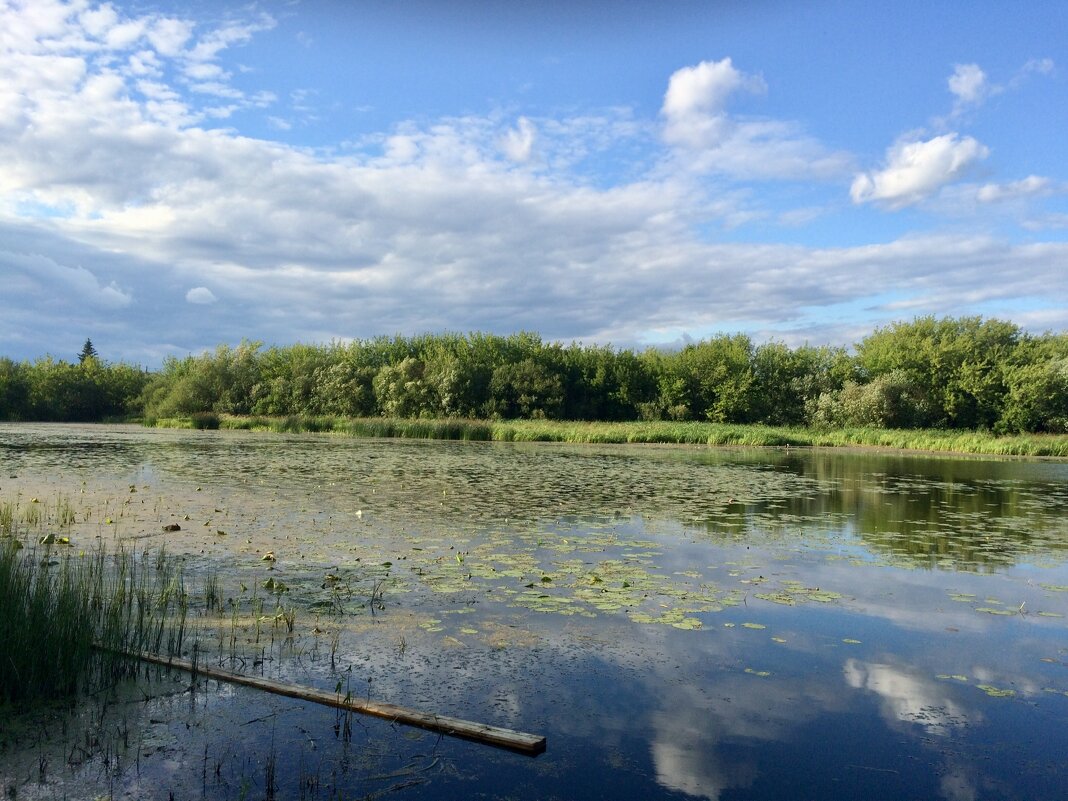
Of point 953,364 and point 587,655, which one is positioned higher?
point 953,364

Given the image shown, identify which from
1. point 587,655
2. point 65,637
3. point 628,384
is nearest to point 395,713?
point 587,655

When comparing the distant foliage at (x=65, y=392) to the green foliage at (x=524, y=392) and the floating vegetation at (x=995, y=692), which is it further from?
the floating vegetation at (x=995, y=692)

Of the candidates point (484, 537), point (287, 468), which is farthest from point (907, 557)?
point (287, 468)

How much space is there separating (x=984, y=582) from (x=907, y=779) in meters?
5.15

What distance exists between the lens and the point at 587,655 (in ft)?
17.7

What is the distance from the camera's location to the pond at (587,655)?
12.2 feet

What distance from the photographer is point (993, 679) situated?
5.18 m

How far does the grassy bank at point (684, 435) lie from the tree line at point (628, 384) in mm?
7146

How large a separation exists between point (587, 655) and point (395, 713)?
66.2 inches

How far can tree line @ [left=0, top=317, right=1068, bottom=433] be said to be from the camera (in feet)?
154

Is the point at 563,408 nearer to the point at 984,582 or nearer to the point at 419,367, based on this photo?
the point at 419,367

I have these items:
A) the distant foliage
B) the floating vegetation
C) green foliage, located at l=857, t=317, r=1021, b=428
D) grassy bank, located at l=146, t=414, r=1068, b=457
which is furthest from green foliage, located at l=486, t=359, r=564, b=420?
the floating vegetation

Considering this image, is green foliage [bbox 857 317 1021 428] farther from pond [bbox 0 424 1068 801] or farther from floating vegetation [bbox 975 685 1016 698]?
floating vegetation [bbox 975 685 1016 698]

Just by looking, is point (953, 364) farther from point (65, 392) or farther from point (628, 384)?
point (65, 392)
